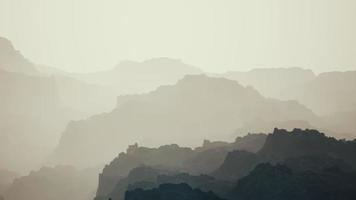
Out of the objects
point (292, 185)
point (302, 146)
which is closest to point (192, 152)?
point (302, 146)

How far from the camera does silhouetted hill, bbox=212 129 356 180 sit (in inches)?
3268

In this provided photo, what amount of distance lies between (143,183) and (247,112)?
91562 millimetres

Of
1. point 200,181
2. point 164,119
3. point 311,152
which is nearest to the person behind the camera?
point 200,181

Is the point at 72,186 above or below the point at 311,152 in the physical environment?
below

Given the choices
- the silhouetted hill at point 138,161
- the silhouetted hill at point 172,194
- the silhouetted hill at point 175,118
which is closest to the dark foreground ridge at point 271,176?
the silhouetted hill at point 172,194

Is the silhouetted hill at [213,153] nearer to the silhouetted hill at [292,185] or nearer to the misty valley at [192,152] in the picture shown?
the misty valley at [192,152]

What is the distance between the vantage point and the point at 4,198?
402ft

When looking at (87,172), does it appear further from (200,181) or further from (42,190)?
(200,181)

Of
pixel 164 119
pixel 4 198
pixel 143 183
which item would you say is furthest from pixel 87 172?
pixel 143 183

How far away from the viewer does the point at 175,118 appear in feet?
538

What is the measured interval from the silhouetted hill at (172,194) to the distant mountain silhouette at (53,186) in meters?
50.0

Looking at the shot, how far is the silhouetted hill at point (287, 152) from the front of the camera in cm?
8301

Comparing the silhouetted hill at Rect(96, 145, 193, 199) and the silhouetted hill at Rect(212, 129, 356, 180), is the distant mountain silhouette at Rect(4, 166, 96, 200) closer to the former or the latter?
the silhouetted hill at Rect(96, 145, 193, 199)

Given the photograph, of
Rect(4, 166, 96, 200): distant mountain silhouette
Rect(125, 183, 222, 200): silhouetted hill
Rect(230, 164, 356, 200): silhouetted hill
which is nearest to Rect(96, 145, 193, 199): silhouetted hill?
Rect(4, 166, 96, 200): distant mountain silhouette
